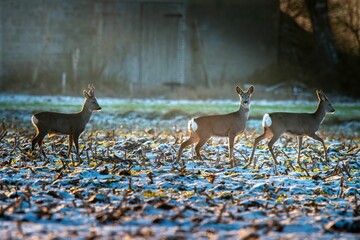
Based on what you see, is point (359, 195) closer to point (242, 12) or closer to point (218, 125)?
point (218, 125)

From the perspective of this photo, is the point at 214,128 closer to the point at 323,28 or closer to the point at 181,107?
the point at 181,107

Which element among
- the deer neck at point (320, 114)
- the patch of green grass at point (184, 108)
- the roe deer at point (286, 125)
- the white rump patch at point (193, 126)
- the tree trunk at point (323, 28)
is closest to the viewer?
the white rump patch at point (193, 126)

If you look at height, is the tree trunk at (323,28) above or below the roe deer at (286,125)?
above

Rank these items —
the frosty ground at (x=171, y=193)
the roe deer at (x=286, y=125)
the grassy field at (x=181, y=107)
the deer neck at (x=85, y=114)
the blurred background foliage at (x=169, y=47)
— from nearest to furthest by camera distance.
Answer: the frosty ground at (x=171, y=193), the roe deer at (x=286, y=125), the deer neck at (x=85, y=114), the grassy field at (x=181, y=107), the blurred background foliage at (x=169, y=47)

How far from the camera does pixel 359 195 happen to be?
29.0 ft

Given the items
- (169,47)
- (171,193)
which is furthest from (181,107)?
(171,193)

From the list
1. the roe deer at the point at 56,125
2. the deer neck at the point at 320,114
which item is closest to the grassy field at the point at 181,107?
the deer neck at the point at 320,114

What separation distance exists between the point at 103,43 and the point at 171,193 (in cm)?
1936

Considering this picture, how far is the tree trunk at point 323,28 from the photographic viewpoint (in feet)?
91.2

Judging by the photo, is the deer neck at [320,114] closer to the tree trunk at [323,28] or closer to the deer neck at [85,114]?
the deer neck at [85,114]

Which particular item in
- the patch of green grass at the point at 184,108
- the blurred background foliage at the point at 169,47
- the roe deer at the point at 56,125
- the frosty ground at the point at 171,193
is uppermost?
the blurred background foliage at the point at 169,47

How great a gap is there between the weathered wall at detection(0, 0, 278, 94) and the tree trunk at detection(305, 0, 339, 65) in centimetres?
288

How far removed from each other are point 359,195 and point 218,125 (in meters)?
3.19

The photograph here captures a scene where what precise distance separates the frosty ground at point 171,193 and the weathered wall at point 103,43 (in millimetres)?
14205
